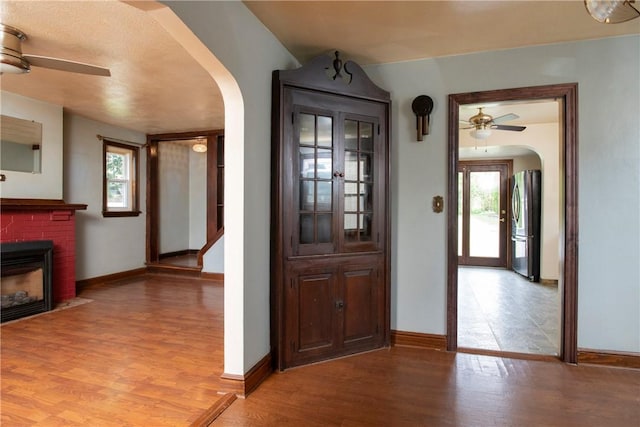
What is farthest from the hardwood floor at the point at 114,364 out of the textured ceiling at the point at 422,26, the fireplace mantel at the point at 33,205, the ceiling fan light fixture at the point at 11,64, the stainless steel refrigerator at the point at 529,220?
the stainless steel refrigerator at the point at 529,220

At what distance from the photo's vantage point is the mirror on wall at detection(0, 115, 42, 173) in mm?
3836

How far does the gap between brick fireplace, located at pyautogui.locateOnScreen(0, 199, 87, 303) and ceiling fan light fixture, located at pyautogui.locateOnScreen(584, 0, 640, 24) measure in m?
5.19

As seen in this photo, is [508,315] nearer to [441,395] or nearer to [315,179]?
[441,395]

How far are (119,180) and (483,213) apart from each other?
7.28 m

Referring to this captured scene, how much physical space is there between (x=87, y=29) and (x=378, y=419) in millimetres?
3226

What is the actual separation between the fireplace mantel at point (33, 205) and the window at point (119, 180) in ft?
3.53

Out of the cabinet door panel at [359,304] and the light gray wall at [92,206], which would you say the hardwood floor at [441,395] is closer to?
the cabinet door panel at [359,304]

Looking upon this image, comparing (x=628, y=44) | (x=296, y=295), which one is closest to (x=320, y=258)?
(x=296, y=295)

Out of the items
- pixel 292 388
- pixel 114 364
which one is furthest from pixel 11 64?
pixel 292 388

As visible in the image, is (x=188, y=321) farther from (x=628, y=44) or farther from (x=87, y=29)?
(x=628, y=44)

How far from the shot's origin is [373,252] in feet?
9.61

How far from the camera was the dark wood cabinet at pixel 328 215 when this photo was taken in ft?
8.41

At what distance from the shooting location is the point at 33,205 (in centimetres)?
395

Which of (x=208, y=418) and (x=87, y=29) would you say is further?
(x=87, y=29)
